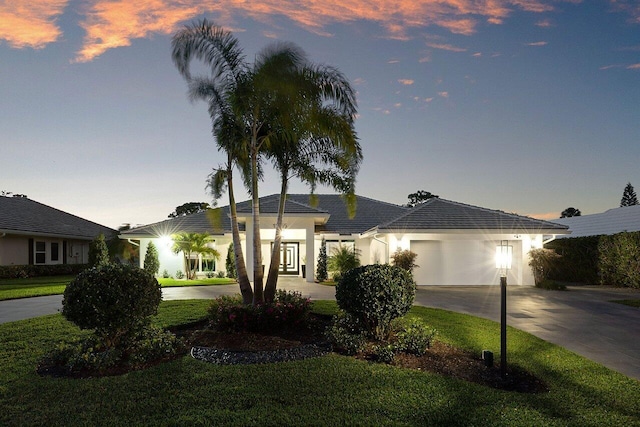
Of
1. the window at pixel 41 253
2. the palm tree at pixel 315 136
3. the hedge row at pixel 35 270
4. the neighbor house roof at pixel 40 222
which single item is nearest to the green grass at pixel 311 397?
the palm tree at pixel 315 136

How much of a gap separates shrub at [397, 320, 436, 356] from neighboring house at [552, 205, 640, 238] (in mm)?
24774

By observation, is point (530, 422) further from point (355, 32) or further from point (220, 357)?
point (355, 32)

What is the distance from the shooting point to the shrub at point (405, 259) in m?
18.1

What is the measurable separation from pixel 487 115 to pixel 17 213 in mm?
26100

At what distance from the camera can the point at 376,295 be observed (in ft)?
22.1

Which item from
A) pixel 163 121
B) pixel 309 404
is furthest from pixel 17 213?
pixel 309 404

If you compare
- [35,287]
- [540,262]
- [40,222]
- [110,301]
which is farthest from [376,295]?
[40,222]

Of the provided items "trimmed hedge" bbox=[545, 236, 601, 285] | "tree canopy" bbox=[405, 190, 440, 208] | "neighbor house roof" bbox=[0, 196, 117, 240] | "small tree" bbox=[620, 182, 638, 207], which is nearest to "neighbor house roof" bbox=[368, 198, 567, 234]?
"trimmed hedge" bbox=[545, 236, 601, 285]

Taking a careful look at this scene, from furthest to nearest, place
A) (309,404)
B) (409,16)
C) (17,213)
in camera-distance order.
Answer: (17,213) < (409,16) < (309,404)

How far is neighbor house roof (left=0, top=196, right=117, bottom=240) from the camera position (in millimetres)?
23656

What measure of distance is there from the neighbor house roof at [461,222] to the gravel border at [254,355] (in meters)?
12.2

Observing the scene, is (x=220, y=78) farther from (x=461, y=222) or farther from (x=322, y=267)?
(x=322, y=267)

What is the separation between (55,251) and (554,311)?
90.6 ft

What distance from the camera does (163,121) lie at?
14945mm
